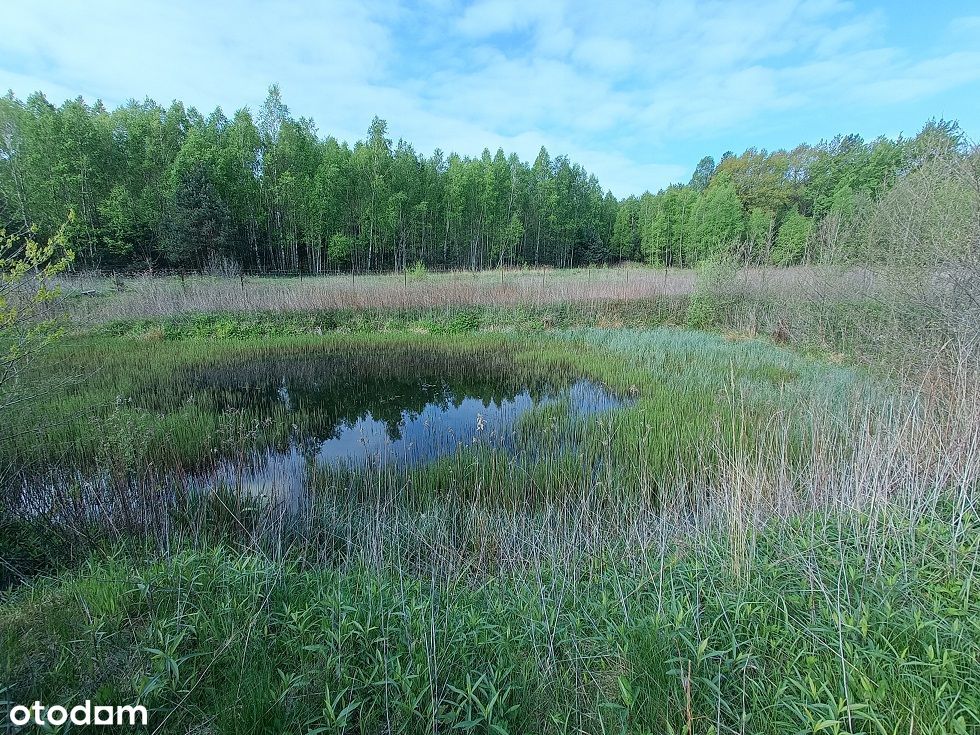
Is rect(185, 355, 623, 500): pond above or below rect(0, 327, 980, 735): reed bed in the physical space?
below

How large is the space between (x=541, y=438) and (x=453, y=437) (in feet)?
4.21

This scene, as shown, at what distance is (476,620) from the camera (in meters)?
2.21

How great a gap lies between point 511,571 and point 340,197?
32641 millimetres

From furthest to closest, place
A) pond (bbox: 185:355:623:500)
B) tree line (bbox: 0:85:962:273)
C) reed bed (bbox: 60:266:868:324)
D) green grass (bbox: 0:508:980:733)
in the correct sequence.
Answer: tree line (bbox: 0:85:962:273) → reed bed (bbox: 60:266:868:324) → pond (bbox: 185:355:623:500) → green grass (bbox: 0:508:980:733)

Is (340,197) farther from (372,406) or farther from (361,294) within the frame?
(372,406)

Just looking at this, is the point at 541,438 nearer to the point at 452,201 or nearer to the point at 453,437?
the point at 453,437

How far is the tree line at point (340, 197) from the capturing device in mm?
19984

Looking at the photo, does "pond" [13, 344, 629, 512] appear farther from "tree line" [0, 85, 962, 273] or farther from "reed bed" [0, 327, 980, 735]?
"tree line" [0, 85, 962, 273]

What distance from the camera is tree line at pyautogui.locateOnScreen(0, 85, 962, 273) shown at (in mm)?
19984

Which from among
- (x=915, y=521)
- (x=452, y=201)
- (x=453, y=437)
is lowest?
(x=453, y=437)

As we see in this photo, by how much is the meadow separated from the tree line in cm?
499

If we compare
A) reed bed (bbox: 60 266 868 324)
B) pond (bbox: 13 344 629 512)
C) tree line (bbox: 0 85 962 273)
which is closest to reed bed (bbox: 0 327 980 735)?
pond (bbox: 13 344 629 512)

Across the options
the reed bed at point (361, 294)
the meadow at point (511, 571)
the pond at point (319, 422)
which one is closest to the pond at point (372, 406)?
the pond at point (319, 422)

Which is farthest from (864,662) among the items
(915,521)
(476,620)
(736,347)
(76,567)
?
(736,347)
